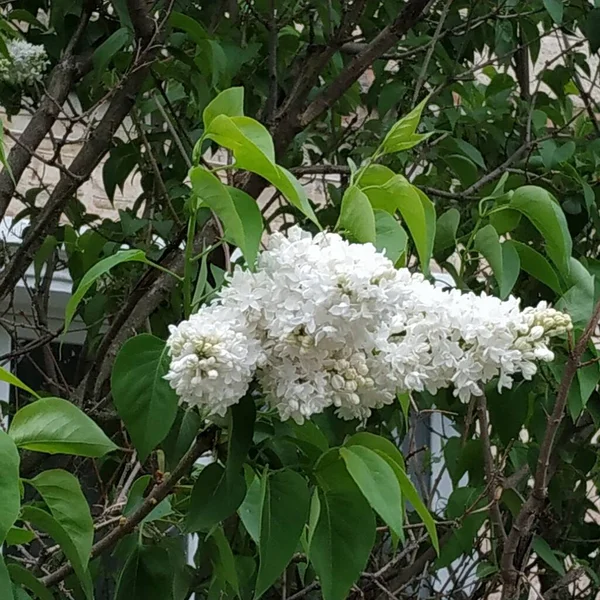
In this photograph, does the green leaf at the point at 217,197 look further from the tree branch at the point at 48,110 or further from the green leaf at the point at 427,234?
the tree branch at the point at 48,110

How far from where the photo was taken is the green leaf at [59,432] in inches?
20.2

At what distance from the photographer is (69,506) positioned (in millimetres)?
549

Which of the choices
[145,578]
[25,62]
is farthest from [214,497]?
[25,62]

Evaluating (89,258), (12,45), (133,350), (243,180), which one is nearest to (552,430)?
(133,350)

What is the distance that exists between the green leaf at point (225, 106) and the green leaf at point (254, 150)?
0.13 feet

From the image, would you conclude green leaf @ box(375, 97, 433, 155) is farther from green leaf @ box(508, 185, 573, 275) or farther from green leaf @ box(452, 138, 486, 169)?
green leaf @ box(452, 138, 486, 169)

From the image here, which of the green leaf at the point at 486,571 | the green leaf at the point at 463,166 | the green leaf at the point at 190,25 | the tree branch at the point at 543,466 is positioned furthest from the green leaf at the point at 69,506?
the green leaf at the point at 463,166

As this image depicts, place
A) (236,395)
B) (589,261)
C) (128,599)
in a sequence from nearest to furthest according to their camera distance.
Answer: (236,395) → (128,599) → (589,261)

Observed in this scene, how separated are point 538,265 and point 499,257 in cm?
5

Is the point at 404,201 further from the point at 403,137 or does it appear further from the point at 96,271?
the point at 96,271

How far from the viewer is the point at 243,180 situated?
1132 mm

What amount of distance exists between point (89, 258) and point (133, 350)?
68 centimetres

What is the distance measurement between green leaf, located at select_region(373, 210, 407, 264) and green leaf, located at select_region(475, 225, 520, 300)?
118mm

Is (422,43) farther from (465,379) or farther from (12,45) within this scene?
(465,379)
